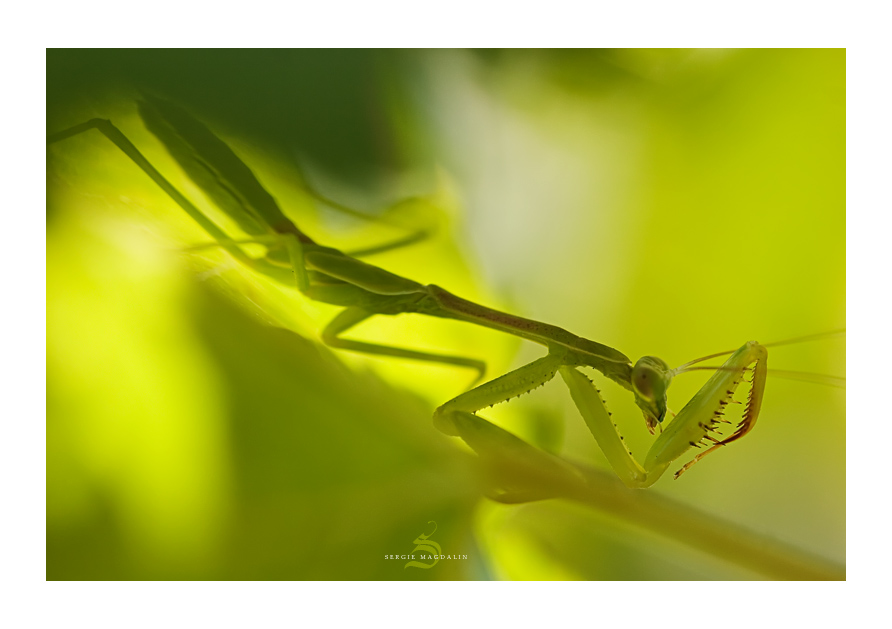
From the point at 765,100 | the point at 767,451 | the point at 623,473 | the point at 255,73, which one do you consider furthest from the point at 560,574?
the point at 255,73

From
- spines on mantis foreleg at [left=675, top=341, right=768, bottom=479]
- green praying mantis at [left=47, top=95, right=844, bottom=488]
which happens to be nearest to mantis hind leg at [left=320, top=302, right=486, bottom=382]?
green praying mantis at [left=47, top=95, right=844, bottom=488]

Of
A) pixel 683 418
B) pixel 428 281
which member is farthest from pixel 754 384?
pixel 428 281

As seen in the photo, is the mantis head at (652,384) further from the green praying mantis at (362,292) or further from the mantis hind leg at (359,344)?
the mantis hind leg at (359,344)
